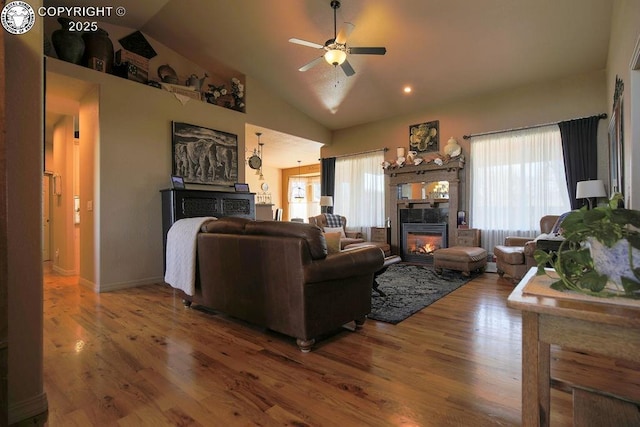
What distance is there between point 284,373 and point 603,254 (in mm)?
1643

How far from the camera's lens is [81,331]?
2568 millimetres

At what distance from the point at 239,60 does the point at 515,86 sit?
15.2 feet

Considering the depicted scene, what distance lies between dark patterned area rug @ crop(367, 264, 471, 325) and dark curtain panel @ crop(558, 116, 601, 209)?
2.13 meters

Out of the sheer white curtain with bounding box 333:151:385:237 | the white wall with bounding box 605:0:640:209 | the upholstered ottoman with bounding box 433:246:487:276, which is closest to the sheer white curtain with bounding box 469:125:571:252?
the upholstered ottoman with bounding box 433:246:487:276

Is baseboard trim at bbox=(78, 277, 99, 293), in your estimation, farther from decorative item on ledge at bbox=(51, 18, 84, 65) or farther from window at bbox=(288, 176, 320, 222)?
window at bbox=(288, 176, 320, 222)

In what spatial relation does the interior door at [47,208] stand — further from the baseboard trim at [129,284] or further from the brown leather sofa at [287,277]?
the brown leather sofa at [287,277]

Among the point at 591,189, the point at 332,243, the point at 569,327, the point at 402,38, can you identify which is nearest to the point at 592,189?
the point at 591,189

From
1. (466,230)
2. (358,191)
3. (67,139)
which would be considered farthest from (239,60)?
(466,230)

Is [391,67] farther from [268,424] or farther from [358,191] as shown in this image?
[268,424]

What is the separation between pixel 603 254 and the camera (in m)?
0.88

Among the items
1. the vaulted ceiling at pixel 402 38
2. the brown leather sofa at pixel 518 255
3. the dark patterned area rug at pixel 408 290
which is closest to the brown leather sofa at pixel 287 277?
the dark patterned area rug at pixel 408 290

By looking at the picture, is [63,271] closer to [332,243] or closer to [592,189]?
[332,243]

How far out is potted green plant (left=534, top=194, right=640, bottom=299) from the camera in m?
0.83

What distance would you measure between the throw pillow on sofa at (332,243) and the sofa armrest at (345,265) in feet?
0.21
